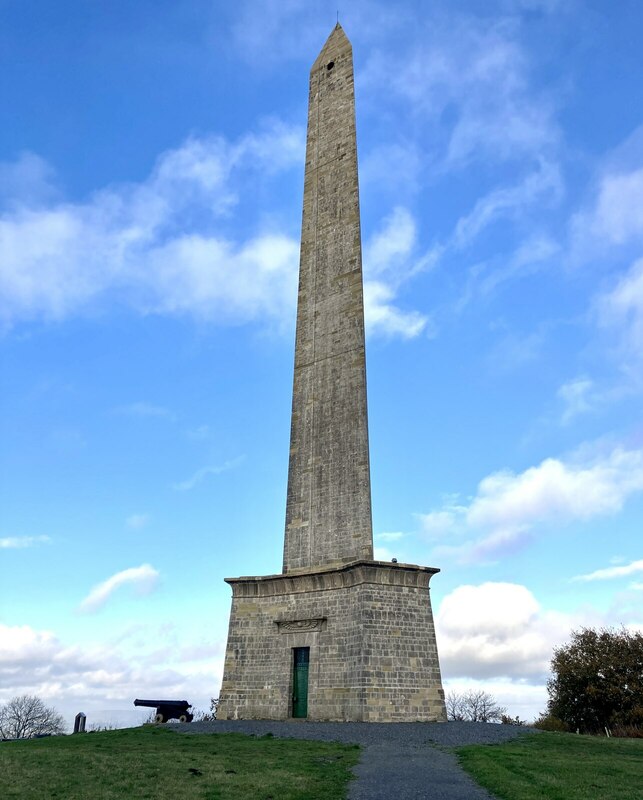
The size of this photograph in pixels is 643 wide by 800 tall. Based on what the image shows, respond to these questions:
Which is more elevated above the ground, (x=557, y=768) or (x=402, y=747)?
(x=402, y=747)

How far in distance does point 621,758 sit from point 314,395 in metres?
17.5

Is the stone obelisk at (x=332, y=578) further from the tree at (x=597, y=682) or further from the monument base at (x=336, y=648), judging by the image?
the tree at (x=597, y=682)

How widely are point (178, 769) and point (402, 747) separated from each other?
234 inches

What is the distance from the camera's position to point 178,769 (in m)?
13.4

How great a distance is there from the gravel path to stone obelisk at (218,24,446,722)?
58.1 inches

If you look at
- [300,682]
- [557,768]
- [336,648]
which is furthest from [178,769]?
[300,682]

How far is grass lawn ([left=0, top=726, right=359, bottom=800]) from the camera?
11.3m

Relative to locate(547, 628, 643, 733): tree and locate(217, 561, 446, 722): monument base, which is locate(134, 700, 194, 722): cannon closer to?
locate(217, 561, 446, 722): monument base

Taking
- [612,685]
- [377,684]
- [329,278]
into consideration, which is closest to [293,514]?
[377,684]

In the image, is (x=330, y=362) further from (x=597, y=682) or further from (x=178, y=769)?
(x=597, y=682)

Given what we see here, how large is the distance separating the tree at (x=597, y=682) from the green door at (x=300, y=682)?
70.8 ft

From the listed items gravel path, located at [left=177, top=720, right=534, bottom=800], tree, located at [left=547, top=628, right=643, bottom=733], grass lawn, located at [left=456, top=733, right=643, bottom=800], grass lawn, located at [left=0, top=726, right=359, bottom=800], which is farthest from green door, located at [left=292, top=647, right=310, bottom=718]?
tree, located at [left=547, top=628, right=643, bottom=733]

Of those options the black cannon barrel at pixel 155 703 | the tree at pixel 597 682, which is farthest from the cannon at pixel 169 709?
the tree at pixel 597 682

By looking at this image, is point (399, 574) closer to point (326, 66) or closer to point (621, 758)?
point (621, 758)
